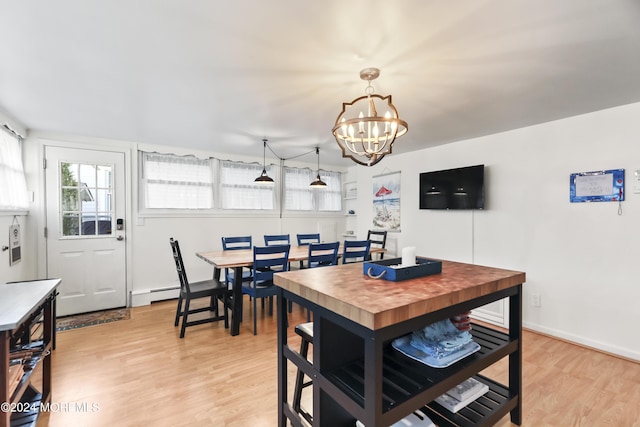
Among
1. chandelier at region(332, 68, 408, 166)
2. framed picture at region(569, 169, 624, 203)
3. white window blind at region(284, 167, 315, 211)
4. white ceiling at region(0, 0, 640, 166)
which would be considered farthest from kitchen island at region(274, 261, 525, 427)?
white window blind at region(284, 167, 315, 211)

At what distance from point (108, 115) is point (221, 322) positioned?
98.4 inches

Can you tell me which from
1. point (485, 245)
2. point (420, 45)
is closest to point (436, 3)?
point (420, 45)

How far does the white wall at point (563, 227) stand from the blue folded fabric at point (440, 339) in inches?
84.7

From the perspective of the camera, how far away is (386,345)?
1.58 m

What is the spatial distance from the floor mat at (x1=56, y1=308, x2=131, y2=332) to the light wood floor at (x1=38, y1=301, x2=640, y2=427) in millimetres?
221

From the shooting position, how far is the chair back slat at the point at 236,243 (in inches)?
158

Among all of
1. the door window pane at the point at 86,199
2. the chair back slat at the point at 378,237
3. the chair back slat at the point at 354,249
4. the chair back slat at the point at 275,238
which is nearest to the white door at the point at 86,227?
the door window pane at the point at 86,199

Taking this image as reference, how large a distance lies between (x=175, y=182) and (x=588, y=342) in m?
5.18

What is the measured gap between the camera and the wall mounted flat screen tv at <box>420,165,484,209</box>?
345 centimetres

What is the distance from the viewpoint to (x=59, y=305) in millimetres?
3447

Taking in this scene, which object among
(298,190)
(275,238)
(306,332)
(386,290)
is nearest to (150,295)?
(275,238)

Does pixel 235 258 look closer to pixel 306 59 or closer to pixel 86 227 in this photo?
pixel 86 227

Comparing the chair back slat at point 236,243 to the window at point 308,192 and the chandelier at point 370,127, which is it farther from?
the chandelier at point 370,127

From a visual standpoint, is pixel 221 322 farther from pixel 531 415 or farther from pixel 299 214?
pixel 531 415
